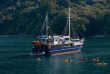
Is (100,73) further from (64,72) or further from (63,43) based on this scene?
(63,43)

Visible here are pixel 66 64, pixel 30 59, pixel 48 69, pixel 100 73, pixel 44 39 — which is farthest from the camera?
pixel 44 39

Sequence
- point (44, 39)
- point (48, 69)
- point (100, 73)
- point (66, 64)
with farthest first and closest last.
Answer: point (44, 39) → point (66, 64) → point (48, 69) → point (100, 73)

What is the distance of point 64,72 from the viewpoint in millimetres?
77000

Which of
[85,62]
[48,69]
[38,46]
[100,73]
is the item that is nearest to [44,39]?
[38,46]

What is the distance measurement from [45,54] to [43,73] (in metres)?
26.5

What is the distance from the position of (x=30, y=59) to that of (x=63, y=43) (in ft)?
46.4

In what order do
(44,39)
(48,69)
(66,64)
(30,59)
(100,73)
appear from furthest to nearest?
(44,39)
(30,59)
(66,64)
(48,69)
(100,73)

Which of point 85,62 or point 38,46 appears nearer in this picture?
point 85,62

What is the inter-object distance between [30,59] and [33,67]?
13.6m

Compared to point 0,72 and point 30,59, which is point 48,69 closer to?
point 0,72

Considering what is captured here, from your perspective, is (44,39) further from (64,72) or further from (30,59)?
(64,72)

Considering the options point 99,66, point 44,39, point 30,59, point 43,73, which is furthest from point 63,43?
point 43,73

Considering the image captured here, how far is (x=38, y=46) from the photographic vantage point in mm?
102000

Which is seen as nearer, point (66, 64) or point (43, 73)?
point (43, 73)
